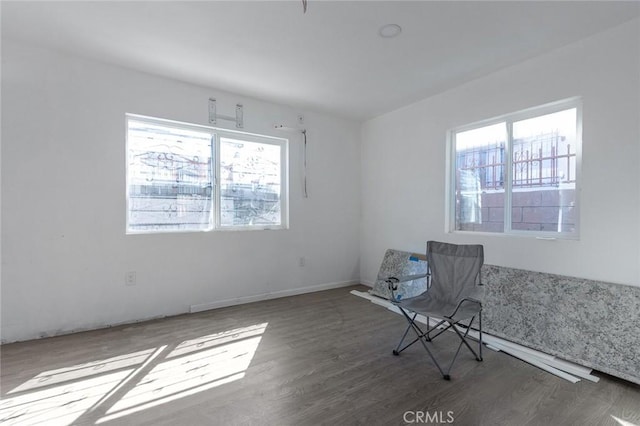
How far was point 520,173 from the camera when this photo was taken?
121 inches

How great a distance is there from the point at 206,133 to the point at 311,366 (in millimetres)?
2948

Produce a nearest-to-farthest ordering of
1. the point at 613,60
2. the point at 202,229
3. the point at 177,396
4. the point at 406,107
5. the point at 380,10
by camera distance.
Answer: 1. the point at 177,396
2. the point at 380,10
3. the point at 613,60
4. the point at 202,229
5. the point at 406,107

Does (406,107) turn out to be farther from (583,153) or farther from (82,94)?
(82,94)

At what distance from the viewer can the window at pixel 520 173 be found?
273 cm

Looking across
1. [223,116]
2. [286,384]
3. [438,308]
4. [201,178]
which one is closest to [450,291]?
[438,308]

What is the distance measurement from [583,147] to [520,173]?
565mm

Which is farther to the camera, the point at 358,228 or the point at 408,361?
the point at 358,228

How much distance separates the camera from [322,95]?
12.6 feet

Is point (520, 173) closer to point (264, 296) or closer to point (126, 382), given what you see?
point (264, 296)

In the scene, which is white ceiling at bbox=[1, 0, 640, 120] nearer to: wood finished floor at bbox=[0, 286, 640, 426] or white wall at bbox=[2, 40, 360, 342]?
white wall at bbox=[2, 40, 360, 342]

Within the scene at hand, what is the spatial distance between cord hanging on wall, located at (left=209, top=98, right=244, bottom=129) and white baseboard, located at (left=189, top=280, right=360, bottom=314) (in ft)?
7.30

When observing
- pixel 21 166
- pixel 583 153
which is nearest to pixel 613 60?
pixel 583 153

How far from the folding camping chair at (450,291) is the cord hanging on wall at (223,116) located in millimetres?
2706

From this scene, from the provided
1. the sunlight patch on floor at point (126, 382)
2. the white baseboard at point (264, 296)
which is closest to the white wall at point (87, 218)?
the white baseboard at point (264, 296)
